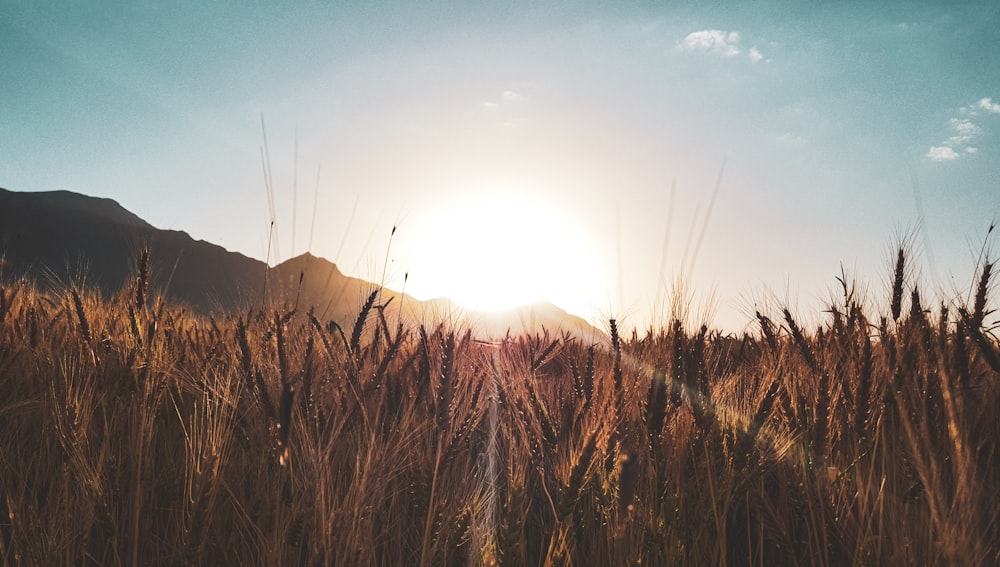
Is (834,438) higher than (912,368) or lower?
lower

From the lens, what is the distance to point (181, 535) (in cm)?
122

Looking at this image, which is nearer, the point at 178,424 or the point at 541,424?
the point at 541,424

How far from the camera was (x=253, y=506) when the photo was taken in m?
1.26

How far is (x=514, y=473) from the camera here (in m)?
1.49

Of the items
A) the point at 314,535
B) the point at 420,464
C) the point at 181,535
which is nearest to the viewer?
the point at 314,535

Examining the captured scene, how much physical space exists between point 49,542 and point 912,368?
2693 millimetres

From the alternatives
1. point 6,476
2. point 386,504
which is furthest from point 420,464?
point 6,476

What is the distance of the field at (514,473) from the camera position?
110cm

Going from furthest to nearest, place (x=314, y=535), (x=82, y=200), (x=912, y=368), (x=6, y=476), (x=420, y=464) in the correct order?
(x=82, y=200) < (x=912, y=368) < (x=6, y=476) < (x=420, y=464) < (x=314, y=535)

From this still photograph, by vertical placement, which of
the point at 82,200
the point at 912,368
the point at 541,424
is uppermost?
the point at 82,200

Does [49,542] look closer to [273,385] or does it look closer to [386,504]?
[273,385]

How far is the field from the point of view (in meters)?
1.10

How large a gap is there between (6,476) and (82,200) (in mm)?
143488

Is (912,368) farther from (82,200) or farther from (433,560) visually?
(82,200)
